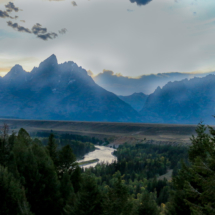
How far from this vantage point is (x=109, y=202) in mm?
17781

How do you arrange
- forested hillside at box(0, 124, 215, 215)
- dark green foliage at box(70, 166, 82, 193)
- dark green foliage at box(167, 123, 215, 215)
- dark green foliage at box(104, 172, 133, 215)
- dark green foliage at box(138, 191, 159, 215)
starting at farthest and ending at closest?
1. dark green foliage at box(70, 166, 82, 193)
2. dark green foliage at box(138, 191, 159, 215)
3. dark green foliage at box(104, 172, 133, 215)
4. forested hillside at box(0, 124, 215, 215)
5. dark green foliage at box(167, 123, 215, 215)

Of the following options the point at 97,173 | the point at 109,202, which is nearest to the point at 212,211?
the point at 109,202

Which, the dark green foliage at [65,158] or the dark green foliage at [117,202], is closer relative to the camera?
the dark green foliage at [117,202]

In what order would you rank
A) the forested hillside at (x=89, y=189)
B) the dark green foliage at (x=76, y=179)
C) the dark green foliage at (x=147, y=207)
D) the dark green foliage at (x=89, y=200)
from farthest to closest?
1. the dark green foliage at (x=76, y=179)
2. the dark green foliage at (x=147, y=207)
3. the dark green foliage at (x=89, y=200)
4. the forested hillside at (x=89, y=189)

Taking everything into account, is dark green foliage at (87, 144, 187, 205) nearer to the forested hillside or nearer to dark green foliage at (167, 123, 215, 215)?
the forested hillside

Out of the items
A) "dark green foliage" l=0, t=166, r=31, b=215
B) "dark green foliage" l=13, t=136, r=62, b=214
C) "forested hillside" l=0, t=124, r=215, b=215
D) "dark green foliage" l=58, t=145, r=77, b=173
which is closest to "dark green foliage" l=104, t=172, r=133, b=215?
"forested hillside" l=0, t=124, r=215, b=215

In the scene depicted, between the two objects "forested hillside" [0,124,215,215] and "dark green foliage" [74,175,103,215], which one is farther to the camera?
"dark green foliage" [74,175,103,215]

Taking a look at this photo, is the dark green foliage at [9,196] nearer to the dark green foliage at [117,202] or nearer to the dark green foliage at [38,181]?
the dark green foliage at [38,181]

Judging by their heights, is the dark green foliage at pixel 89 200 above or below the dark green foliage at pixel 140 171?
above

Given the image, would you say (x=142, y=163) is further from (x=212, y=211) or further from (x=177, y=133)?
(x=177, y=133)

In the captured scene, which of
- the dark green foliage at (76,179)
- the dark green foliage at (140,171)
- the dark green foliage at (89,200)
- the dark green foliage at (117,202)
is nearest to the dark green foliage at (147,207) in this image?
the dark green foliage at (117,202)

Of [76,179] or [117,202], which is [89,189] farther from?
[76,179]

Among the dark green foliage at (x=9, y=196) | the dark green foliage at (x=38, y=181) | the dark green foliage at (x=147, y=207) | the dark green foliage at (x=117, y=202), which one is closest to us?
the dark green foliage at (x=9, y=196)

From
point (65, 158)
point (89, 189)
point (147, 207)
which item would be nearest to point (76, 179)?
point (65, 158)
